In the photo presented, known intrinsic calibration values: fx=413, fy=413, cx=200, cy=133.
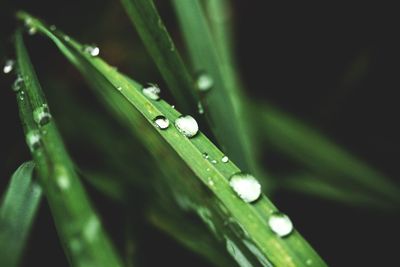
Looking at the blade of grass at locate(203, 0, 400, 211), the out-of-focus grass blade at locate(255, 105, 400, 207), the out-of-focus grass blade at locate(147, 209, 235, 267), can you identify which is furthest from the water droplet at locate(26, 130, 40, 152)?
the out-of-focus grass blade at locate(255, 105, 400, 207)

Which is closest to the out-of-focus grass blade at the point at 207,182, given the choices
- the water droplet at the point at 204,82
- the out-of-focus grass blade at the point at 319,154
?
the water droplet at the point at 204,82

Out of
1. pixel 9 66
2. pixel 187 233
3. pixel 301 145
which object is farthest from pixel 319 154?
pixel 9 66

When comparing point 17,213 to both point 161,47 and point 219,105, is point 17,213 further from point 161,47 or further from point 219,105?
point 219,105

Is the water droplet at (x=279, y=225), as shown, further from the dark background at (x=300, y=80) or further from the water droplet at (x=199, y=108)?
the dark background at (x=300, y=80)

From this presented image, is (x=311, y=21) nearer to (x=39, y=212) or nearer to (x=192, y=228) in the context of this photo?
(x=192, y=228)

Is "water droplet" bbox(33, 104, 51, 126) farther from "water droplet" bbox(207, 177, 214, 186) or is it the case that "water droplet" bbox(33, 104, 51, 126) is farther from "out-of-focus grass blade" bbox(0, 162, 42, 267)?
"water droplet" bbox(207, 177, 214, 186)

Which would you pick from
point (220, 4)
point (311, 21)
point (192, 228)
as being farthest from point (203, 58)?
point (311, 21)
